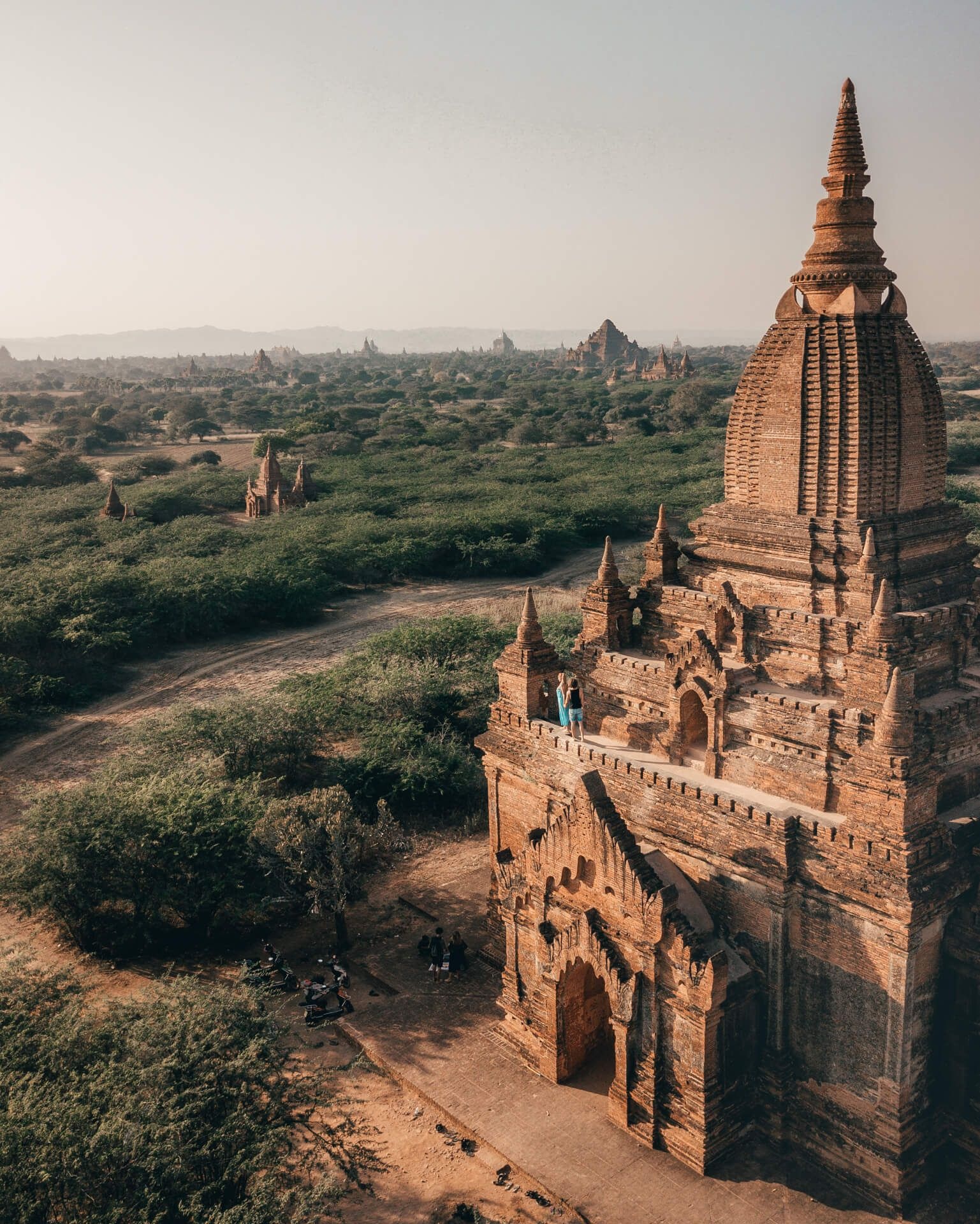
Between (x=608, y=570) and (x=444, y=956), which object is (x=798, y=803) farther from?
(x=444, y=956)

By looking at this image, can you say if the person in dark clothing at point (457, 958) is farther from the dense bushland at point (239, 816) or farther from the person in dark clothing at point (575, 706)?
the person in dark clothing at point (575, 706)

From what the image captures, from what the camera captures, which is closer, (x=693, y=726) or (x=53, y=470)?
(x=693, y=726)

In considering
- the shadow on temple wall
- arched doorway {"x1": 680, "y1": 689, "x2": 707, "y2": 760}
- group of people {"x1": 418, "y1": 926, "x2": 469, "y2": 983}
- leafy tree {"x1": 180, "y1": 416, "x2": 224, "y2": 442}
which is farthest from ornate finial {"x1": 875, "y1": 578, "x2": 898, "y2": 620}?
leafy tree {"x1": 180, "y1": 416, "x2": 224, "y2": 442}

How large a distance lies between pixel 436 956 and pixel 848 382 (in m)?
12.8

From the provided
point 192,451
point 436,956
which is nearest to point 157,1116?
point 436,956

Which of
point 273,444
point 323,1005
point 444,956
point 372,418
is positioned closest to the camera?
point 323,1005

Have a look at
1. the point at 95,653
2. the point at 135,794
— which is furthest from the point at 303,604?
the point at 135,794

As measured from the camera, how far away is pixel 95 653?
38562 mm

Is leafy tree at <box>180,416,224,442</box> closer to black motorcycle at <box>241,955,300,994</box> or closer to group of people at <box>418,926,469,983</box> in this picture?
black motorcycle at <box>241,955,300,994</box>

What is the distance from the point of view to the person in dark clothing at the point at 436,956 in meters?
18.6

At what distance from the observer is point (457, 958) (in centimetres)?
1878

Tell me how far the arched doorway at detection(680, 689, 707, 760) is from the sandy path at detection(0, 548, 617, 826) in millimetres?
18090

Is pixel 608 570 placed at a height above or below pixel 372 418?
below

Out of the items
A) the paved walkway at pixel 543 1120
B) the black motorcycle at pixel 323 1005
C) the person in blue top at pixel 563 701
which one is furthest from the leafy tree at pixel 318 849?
the person in blue top at pixel 563 701
